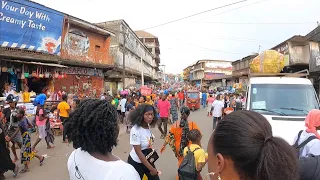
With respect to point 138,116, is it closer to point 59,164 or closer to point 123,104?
point 59,164

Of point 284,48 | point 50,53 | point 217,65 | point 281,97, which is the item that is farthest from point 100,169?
point 217,65

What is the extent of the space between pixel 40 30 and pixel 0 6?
2444 mm

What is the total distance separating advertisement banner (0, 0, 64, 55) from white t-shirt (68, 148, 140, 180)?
1265 centimetres

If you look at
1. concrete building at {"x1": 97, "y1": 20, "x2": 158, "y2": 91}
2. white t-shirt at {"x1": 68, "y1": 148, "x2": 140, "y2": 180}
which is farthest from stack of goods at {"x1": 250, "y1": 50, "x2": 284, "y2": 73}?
concrete building at {"x1": 97, "y1": 20, "x2": 158, "y2": 91}

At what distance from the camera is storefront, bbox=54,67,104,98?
57.7 feet

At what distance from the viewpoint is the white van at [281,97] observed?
5621 millimetres

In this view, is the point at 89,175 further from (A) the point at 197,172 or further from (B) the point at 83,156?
(A) the point at 197,172

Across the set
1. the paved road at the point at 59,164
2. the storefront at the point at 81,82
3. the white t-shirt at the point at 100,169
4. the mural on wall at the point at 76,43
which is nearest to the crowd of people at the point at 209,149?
the white t-shirt at the point at 100,169

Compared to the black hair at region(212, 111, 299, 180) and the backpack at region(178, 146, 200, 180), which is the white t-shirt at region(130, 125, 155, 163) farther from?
the black hair at region(212, 111, 299, 180)

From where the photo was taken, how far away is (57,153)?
26.5ft

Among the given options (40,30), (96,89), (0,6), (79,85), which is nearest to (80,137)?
(0,6)

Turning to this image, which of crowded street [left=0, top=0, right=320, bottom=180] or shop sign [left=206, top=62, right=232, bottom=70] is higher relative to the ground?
shop sign [left=206, top=62, right=232, bottom=70]

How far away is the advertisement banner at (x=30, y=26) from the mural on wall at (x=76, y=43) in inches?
93.1

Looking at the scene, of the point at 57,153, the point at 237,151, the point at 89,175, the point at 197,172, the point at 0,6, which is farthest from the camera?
the point at 0,6
